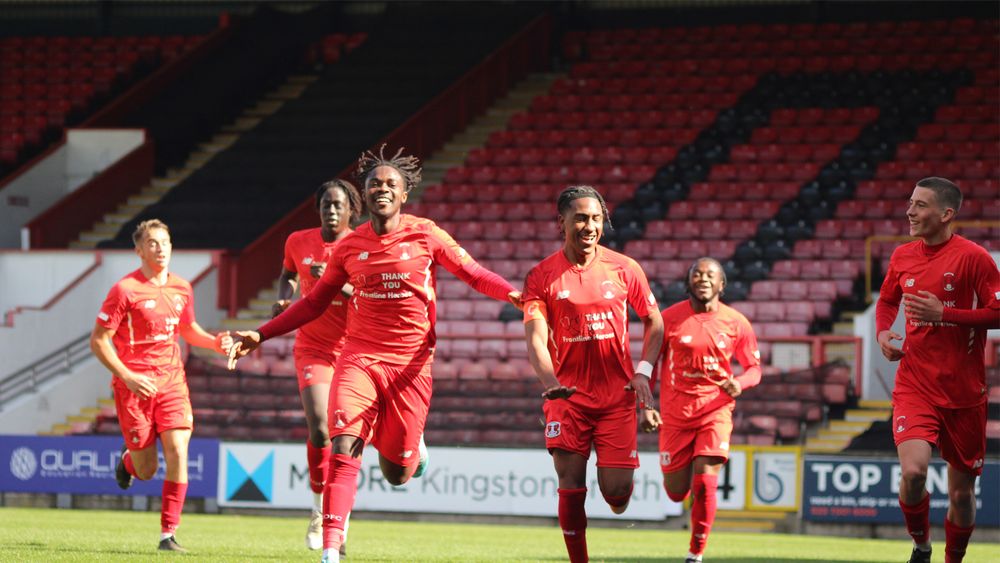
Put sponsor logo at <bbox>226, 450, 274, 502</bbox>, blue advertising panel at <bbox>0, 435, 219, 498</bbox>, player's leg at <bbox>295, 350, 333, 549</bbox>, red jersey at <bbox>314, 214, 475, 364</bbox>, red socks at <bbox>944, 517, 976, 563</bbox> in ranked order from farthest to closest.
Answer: blue advertising panel at <bbox>0, 435, 219, 498</bbox> < sponsor logo at <bbox>226, 450, 274, 502</bbox> < player's leg at <bbox>295, 350, 333, 549</bbox> < red socks at <bbox>944, 517, 976, 563</bbox> < red jersey at <bbox>314, 214, 475, 364</bbox>

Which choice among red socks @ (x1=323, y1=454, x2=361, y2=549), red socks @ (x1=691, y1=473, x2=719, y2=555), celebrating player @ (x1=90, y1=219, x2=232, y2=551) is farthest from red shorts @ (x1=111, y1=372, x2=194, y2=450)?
red socks @ (x1=691, y1=473, x2=719, y2=555)

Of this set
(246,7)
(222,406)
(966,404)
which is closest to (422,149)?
(246,7)

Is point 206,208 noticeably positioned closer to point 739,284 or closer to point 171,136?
point 171,136

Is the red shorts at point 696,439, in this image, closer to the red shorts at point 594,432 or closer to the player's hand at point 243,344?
the red shorts at point 594,432

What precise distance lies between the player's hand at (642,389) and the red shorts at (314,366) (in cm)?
318

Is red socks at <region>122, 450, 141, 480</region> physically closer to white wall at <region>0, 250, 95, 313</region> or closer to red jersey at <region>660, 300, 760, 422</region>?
red jersey at <region>660, 300, 760, 422</region>

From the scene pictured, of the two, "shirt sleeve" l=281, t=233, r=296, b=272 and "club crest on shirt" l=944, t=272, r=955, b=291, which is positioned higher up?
"shirt sleeve" l=281, t=233, r=296, b=272

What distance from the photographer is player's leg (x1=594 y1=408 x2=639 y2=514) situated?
8.77 meters

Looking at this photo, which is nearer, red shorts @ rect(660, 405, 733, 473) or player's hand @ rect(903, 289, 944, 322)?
player's hand @ rect(903, 289, 944, 322)

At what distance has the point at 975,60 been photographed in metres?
26.7

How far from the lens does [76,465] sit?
18.9m

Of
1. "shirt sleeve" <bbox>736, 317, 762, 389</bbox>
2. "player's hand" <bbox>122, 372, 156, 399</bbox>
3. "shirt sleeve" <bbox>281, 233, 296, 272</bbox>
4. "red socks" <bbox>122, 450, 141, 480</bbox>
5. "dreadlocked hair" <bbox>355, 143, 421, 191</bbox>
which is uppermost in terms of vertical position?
"dreadlocked hair" <bbox>355, 143, 421, 191</bbox>

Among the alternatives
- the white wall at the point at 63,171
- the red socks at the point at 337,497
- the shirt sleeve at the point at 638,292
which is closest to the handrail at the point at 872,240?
the shirt sleeve at the point at 638,292

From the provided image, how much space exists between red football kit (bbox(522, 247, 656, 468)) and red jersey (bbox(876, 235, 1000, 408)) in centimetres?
191
